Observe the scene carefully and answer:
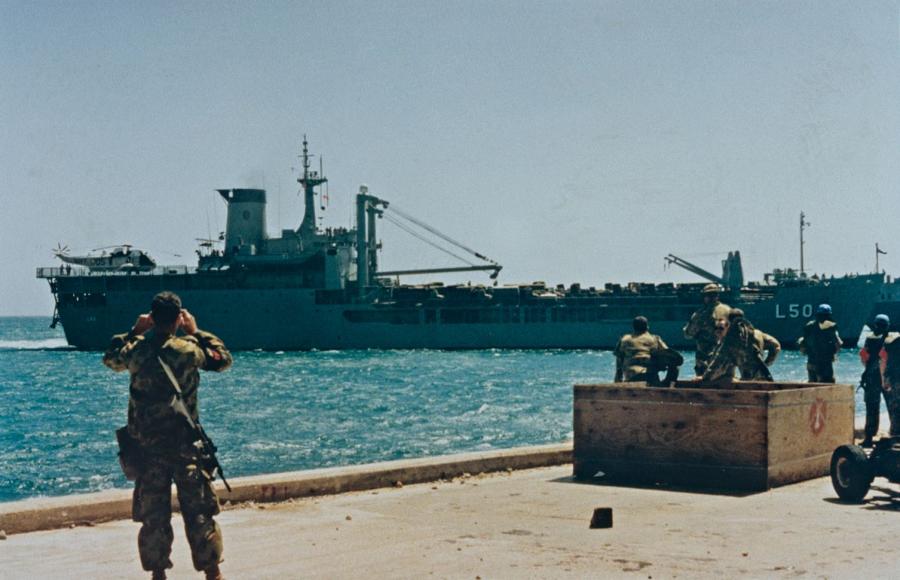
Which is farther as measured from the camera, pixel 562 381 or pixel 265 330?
pixel 265 330

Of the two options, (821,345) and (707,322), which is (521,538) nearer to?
(707,322)

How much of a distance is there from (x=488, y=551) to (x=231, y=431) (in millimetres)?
22157

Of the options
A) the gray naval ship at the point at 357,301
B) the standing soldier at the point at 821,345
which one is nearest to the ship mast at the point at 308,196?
the gray naval ship at the point at 357,301

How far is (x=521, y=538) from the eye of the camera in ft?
20.7

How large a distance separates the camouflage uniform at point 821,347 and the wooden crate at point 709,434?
6.47 ft

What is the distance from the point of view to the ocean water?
22203 mm

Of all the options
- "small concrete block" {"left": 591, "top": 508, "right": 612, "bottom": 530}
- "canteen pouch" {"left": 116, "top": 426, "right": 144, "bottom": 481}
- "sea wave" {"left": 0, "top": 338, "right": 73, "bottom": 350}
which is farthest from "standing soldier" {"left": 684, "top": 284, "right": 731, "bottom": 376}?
"sea wave" {"left": 0, "top": 338, "right": 73, "bottom": 350}

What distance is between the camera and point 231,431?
27.4 metres

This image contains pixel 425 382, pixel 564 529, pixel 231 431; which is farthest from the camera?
pixel 425 382

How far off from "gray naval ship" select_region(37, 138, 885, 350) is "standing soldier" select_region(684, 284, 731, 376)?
200 feet

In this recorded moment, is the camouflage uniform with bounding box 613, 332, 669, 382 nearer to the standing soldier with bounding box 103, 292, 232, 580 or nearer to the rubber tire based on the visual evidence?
the rubber tire

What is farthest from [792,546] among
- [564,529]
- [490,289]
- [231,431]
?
[490,289]

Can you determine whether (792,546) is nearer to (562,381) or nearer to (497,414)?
(497,414)

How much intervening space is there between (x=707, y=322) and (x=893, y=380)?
155cm
